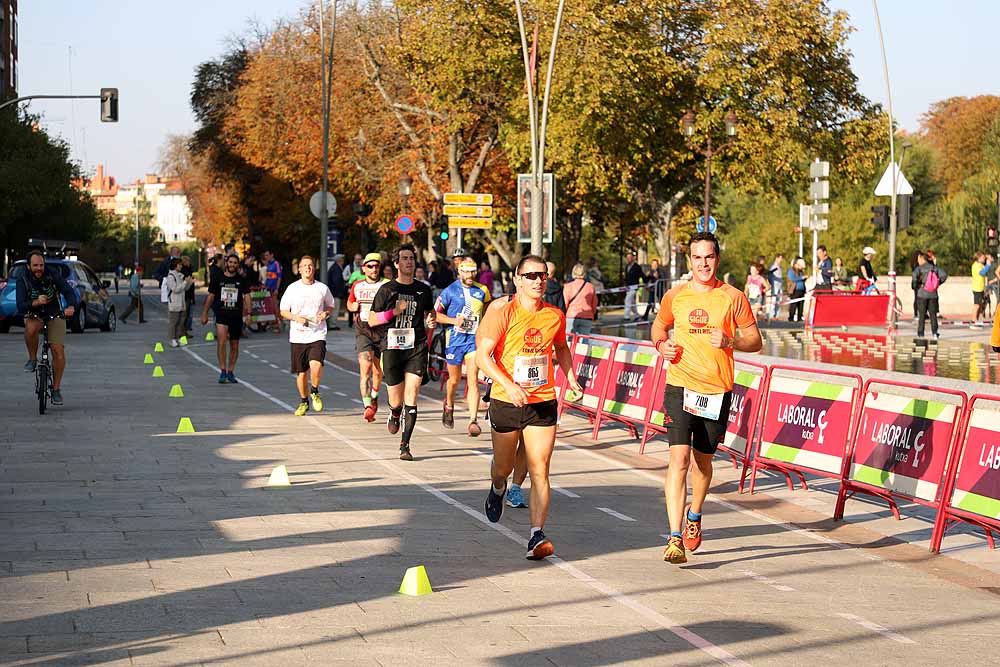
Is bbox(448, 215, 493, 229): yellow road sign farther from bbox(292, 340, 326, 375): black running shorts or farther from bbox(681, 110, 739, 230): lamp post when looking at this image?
bbox(681, 110, 739, 230): lamp post

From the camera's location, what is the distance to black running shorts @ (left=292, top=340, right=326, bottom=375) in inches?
707

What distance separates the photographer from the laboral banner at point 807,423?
11445mm

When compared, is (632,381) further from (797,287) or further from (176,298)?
(797,287)

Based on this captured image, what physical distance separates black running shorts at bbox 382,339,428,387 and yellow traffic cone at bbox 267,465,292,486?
112 inches

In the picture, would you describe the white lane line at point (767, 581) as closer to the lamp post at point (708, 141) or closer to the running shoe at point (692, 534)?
the running shoe at point (692, 534)

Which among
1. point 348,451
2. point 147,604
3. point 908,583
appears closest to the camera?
point 147,604

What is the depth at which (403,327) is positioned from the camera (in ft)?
48.5

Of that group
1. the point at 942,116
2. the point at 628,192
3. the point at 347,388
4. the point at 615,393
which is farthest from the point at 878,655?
the point at 942,116

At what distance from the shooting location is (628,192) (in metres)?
50.7

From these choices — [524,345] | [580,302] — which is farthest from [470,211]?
[524,345]

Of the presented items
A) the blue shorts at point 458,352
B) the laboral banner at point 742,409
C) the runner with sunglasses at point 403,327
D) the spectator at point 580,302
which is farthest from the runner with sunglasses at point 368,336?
the spectator at point 580,302

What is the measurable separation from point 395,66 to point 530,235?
79.7ft

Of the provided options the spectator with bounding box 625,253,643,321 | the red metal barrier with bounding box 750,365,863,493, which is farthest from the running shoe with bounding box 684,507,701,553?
the spectator with bounding box 625,253,643,321

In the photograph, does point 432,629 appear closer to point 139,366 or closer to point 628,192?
point 139,366
